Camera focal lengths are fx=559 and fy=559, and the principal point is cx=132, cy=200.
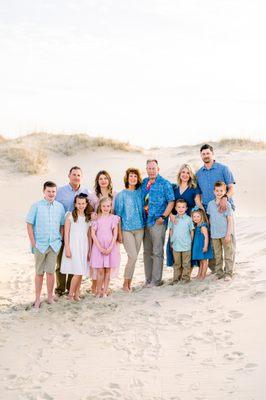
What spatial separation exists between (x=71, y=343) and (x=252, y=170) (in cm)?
1446

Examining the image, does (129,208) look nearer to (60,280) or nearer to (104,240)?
(104,240)

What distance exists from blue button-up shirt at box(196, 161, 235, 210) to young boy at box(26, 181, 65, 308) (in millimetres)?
1979

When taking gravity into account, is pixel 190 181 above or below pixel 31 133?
below

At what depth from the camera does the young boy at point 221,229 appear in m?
7.39

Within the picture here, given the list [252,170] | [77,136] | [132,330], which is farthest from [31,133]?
[132,330]

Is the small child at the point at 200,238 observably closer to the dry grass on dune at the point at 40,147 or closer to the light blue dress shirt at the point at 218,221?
the light blue dress shirt at the point at 218,221

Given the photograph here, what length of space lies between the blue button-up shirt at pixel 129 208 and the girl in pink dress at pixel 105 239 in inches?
5.7

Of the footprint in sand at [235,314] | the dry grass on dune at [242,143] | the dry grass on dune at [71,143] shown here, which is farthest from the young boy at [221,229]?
the dry grass on dune at [242,143]

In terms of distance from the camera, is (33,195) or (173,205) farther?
(33,195)

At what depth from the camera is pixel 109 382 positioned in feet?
16.0

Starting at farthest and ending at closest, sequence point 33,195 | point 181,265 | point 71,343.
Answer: point 33,195
point 181,265
point 71,343

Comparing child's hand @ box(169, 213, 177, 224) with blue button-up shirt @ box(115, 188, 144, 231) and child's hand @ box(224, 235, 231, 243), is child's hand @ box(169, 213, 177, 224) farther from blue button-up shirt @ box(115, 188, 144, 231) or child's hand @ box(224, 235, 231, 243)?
child's hand @ box(224, 235, 231, 243)

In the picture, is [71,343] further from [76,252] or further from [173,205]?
[173,205]

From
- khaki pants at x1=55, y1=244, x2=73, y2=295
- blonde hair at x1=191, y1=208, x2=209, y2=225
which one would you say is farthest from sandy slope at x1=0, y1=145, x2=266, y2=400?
blonde hair at x1=191, y1=208, x2=209, y2=225
